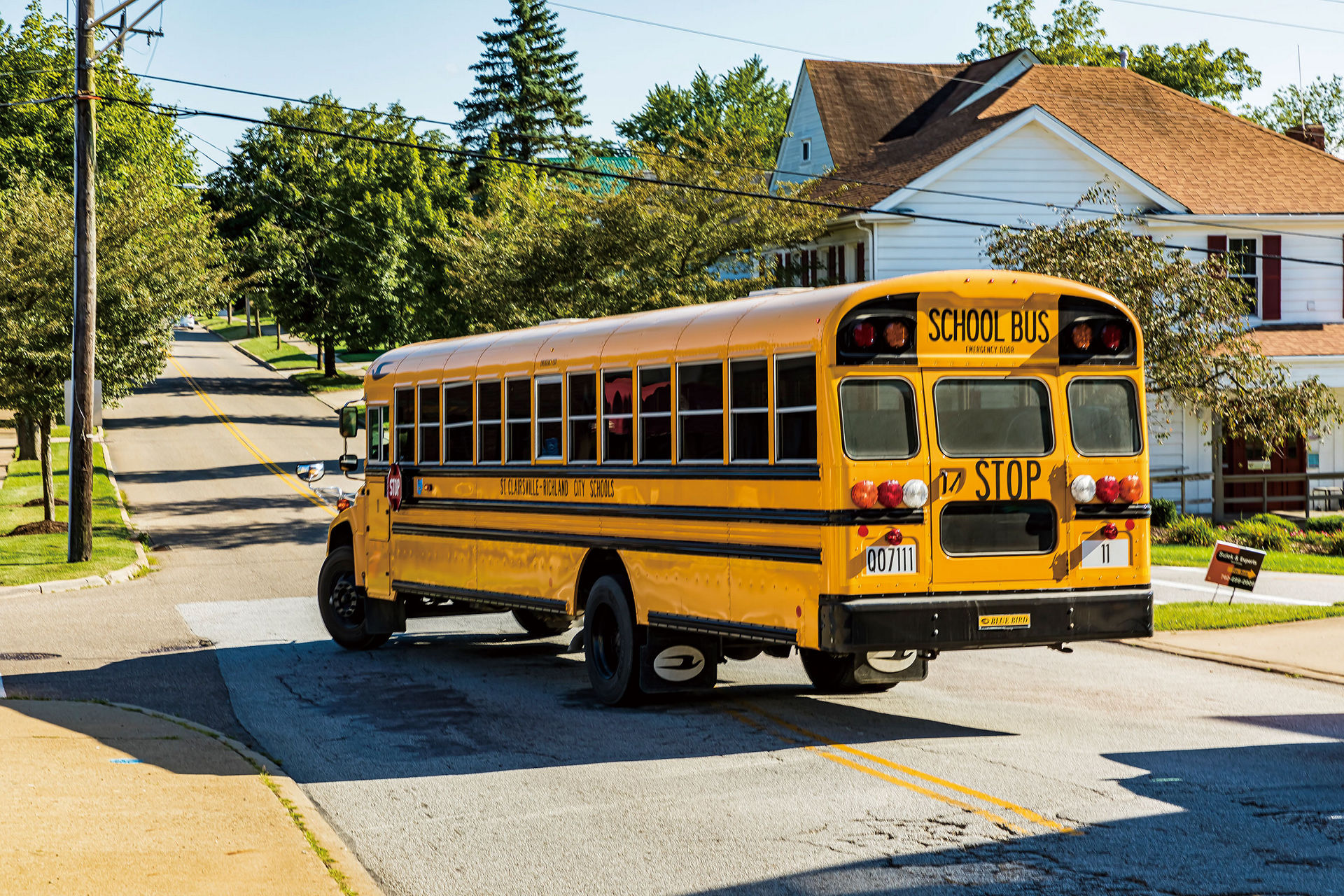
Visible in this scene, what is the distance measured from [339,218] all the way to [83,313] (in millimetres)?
30820

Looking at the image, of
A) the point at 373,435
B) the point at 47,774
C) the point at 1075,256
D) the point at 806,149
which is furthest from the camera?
the point at 806,149

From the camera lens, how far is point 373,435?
15.0m

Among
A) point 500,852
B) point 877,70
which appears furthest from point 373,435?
point 877,70

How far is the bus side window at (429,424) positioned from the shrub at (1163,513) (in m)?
16.7

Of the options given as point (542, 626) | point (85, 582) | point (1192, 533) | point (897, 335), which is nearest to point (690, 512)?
point (897, 335)

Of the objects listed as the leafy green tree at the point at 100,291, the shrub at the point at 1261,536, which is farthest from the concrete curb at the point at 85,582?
the shrub at the point at 1261,536

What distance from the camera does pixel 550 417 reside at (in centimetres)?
1206

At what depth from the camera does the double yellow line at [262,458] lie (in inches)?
1308

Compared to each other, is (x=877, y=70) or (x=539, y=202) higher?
(x=877, y=70)

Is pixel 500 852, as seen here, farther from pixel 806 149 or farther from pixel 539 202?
pixel 806 149

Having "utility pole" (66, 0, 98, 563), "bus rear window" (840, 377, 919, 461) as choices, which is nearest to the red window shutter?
"utility pole" (66, 0, 98, 563)

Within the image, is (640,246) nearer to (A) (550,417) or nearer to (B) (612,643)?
(A) (550,417)

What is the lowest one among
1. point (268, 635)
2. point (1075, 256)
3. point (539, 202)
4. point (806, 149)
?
point (268, 635)

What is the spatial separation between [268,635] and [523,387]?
5.27 metres
